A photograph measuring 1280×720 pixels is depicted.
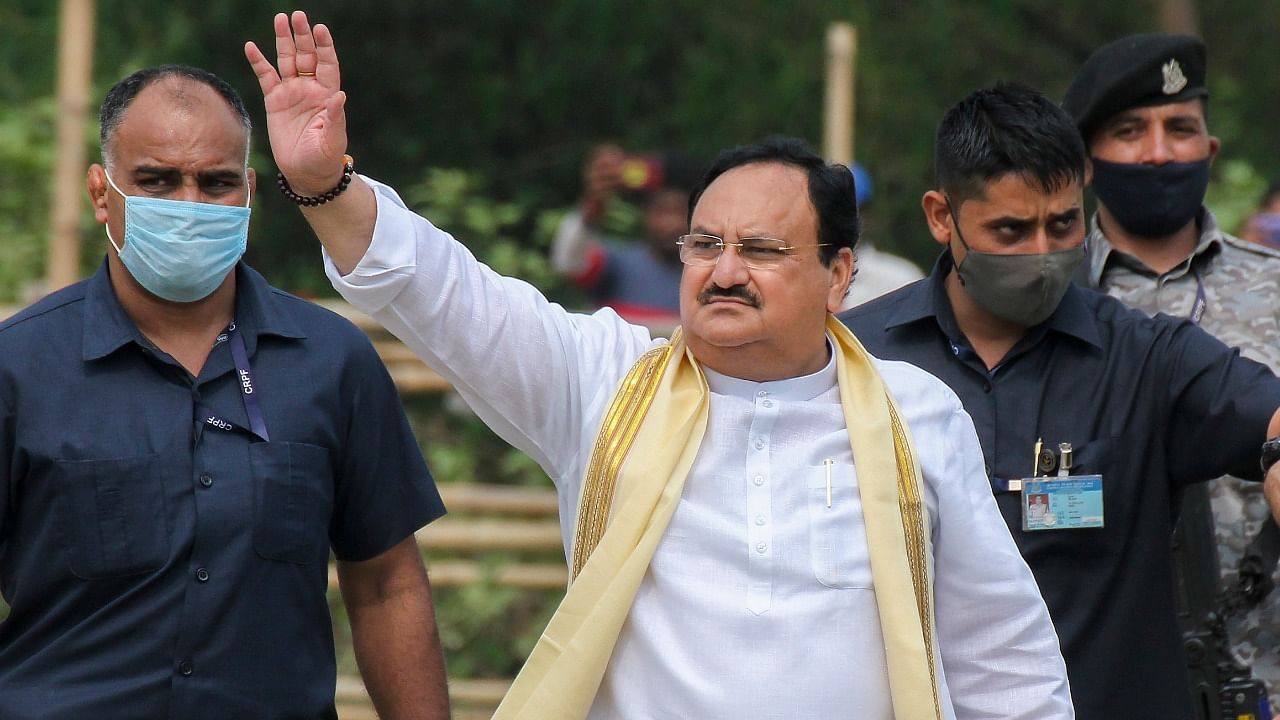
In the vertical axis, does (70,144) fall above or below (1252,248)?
above

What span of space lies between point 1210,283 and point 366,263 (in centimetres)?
231

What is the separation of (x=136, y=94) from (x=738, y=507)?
4.96ft

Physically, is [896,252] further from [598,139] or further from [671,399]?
[671,399]

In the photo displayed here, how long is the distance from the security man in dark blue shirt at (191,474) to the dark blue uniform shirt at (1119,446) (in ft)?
3.98

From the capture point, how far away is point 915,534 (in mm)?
3381

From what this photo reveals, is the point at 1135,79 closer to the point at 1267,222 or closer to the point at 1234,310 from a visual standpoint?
the point at 1234,310

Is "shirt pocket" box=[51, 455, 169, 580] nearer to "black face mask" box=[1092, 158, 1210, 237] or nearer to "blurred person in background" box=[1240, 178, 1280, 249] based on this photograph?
"black face mask" box=[1092, 158, 1210, 237]

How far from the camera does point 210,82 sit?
3957 mm

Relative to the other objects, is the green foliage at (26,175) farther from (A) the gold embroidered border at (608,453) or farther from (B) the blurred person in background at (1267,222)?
(A) the gold embroidered border at (608,453)

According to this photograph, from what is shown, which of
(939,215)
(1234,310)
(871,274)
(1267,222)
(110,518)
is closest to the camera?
(110,518)

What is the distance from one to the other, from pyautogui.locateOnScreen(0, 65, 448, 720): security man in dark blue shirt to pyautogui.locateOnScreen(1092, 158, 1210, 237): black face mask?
1.84m

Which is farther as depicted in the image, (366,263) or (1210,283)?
(1210,283)

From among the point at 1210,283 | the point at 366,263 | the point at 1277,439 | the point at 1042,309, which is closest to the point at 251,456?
the point at 366,263

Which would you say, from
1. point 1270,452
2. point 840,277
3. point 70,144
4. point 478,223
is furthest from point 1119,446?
point 478,223
